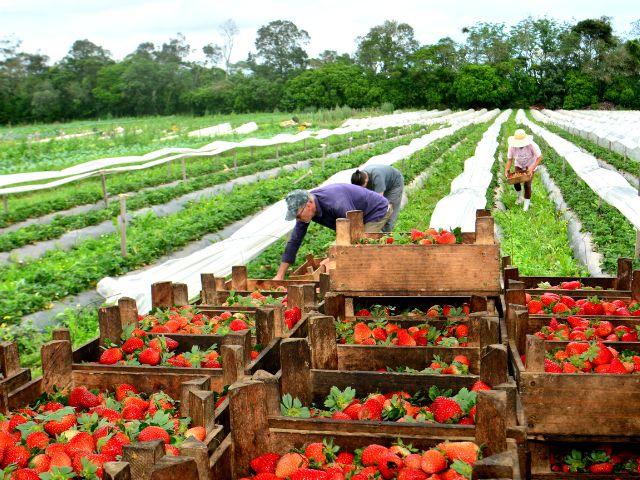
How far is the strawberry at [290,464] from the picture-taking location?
2.60 metres

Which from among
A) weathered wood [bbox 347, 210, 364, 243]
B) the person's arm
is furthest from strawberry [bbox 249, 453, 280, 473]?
the person's arm

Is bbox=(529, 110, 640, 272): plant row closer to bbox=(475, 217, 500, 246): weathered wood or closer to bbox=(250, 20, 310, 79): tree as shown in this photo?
bbox=(475, 217, 500, 246): weathered wood

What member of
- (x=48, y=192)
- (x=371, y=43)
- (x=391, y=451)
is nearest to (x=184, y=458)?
(x=391, y=451)

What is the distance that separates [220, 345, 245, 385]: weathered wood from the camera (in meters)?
3.30

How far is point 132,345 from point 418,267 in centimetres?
171

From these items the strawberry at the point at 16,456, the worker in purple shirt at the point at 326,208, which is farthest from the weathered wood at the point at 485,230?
the strawberry at the point at 16,456

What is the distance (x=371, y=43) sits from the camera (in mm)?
79375

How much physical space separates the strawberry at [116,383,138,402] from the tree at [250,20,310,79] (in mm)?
90557

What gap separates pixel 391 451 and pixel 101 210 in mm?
12334

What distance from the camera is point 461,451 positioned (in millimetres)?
2490

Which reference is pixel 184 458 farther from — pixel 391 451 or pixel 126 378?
pixel 126 378

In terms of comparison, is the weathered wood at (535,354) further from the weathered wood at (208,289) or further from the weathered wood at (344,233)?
the weathered wood at (208,289)

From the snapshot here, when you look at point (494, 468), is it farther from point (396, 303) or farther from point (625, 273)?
point (625, 273)

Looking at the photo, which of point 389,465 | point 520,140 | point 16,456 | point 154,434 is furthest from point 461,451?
point 520,140
